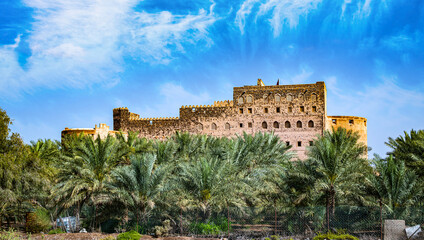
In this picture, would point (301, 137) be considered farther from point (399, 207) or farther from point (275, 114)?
point (399, 207)

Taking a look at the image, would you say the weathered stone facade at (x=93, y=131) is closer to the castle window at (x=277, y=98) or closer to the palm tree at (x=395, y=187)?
the castle window at (x=277, y=98)

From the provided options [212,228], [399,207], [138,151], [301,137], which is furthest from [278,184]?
[301,137]

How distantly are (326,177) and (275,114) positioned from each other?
24.7m

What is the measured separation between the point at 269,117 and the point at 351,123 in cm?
789

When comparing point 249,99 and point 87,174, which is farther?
point 249,99

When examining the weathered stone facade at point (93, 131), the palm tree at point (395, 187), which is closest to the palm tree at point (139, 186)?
the palm tree at point (395, 187)

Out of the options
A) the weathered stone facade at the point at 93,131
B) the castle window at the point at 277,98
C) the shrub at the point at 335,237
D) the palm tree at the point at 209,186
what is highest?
the castle window at the point at 277,98

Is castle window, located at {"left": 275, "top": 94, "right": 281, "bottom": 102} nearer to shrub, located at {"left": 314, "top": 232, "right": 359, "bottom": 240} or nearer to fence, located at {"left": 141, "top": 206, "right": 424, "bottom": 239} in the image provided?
fence, located at {"left": 141, "top": 206, "right": 424, "bottom": 239}

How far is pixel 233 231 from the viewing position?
636 inches

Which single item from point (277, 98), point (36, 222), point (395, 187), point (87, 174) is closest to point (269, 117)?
point (277, 98)

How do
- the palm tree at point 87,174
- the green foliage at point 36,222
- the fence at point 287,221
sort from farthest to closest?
the palm tree at point 87,174, the green foliage at point 36,222, the fence at point 287,221

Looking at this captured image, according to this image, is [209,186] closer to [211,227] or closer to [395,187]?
[211,227]

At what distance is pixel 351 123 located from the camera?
40.6 m

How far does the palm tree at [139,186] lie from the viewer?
54.2 ft
